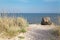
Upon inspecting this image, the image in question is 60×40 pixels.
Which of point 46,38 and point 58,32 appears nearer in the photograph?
point 46,38

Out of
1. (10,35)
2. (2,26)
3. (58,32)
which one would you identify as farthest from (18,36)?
(58,32)

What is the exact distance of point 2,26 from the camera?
9.43m

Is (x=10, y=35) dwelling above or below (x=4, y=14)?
below

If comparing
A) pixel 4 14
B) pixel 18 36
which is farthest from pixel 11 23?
pixel 18 36

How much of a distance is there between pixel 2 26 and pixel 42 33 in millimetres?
1734

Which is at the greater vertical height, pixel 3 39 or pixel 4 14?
pixel 4 14

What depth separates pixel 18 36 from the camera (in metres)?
8.96

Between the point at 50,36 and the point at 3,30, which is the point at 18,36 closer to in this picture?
the point at 3,30

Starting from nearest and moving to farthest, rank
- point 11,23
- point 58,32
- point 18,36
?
point 18,36, point 58,32, point 11,23

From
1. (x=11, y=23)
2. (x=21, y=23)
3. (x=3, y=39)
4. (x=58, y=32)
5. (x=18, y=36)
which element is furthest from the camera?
(x=21, y=23)

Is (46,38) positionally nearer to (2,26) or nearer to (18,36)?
(18,36)

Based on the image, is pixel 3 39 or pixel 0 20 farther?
pixel 0 20

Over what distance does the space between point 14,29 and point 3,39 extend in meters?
1.21

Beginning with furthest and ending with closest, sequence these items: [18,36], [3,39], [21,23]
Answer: [21,23], [18,36], [3,39]
